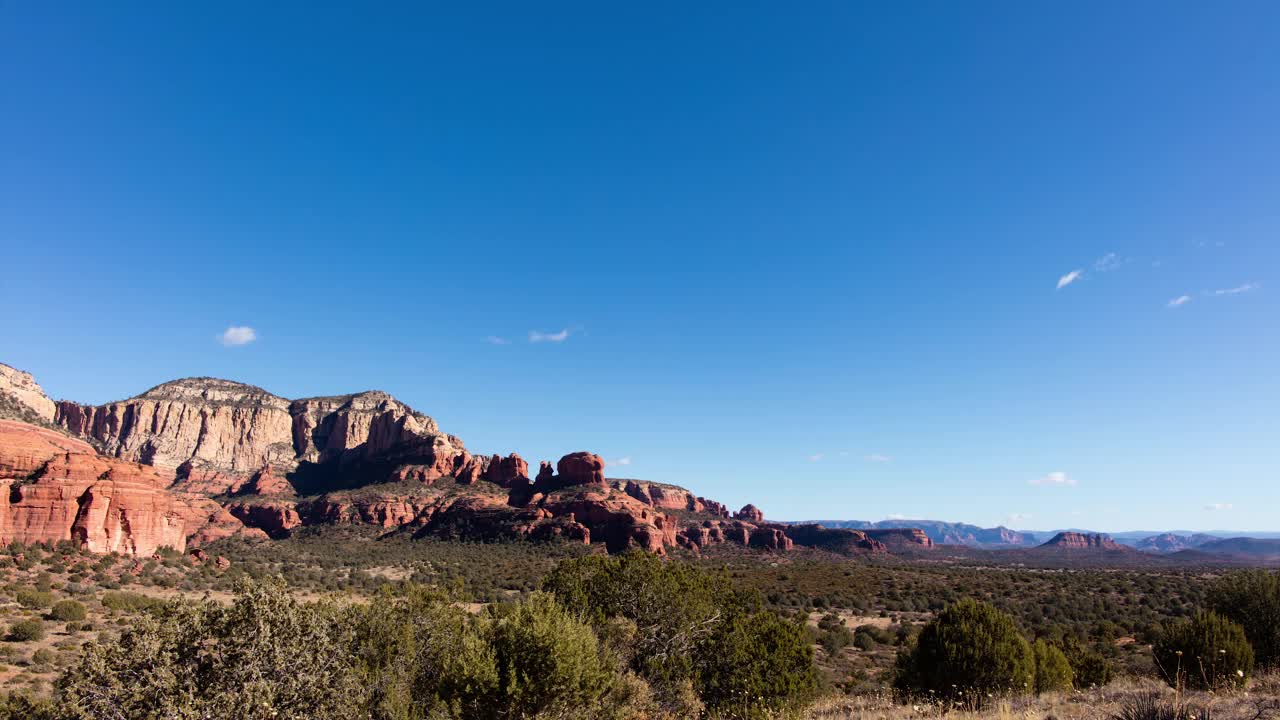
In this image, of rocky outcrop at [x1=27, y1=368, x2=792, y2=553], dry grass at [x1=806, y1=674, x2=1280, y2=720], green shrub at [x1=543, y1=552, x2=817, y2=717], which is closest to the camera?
dry grass at [x1=806, y1=674, x2=1280, y2=720]

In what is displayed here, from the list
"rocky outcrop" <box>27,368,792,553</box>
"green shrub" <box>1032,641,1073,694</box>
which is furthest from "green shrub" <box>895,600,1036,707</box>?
"rocky outcrop" <box>27,368,792,553</box>

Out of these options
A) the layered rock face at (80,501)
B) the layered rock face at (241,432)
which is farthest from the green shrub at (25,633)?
the layered rock face at (241,432)

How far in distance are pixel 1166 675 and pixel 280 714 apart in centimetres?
2607

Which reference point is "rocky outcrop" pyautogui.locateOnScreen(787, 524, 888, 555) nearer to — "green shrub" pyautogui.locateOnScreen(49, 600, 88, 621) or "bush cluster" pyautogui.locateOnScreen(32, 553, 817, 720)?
"bush cluster" pyautogui.locateOnScreen(32, 553, 817, 720)

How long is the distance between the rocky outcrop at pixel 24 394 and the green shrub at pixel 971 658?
106698 mm

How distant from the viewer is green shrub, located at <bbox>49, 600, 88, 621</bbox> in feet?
104

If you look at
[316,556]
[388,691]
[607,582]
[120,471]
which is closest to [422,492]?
[316,556]

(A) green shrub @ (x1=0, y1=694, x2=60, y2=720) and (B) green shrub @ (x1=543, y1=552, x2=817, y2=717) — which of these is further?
(B) green shrub @ (x1=543, y1=552, x2=817, y2=717)

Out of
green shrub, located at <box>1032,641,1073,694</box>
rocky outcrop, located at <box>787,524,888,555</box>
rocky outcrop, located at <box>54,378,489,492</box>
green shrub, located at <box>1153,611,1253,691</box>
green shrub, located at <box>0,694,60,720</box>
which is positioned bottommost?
rocky outcrop, located at <box>787,524,888,555</box>

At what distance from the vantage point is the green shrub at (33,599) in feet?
110

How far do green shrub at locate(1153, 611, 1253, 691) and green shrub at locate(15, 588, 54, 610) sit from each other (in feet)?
179

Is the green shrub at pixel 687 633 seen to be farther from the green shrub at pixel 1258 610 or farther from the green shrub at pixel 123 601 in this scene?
the green shrub at pixel 123 601

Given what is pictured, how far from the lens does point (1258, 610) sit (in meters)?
23.6

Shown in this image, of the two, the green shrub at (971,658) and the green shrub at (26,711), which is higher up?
the green shrub at (26,711)
